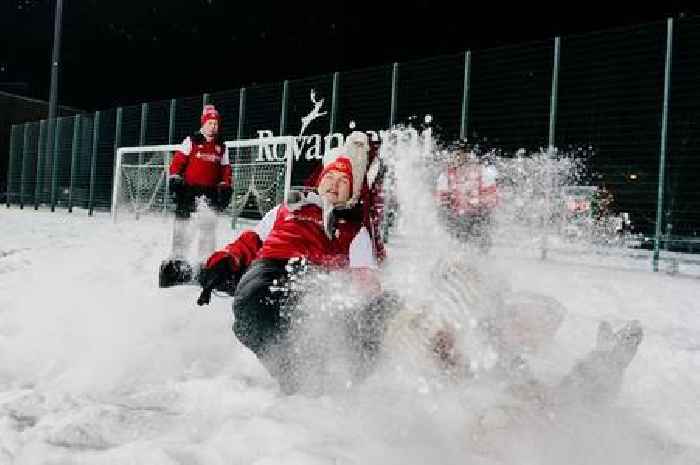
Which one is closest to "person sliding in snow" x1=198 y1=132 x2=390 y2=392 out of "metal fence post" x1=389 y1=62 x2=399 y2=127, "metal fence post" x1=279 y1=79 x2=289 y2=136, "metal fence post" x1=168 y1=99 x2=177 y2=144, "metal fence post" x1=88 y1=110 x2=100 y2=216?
"metal fence post" x1=389 y1=62 x2=399 y2=127

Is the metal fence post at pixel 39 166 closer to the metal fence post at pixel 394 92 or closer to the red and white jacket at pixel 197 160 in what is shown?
the metal fence post at pixel 394 92

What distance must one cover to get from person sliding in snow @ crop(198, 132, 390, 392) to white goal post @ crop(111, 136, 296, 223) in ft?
18.5

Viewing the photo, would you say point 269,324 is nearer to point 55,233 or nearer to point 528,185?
point 528,185

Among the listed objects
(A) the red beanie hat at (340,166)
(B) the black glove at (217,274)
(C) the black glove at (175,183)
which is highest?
→ (C) the black glove at (175,183)

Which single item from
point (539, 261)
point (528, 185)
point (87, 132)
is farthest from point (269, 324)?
point (87, 132)

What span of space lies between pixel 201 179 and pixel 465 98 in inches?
171

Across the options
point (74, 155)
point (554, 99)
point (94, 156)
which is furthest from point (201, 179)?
point (74, 155)

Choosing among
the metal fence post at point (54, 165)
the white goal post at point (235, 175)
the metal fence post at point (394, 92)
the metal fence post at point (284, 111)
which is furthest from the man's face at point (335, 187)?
the metal fence post at point (54, 165)

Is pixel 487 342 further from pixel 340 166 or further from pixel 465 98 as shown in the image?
pixel 465 98

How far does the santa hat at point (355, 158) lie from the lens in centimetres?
293

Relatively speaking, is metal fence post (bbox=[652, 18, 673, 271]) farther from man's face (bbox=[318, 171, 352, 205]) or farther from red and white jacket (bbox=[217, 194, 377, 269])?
man's face (bbox=[318, 171, 352, 205])

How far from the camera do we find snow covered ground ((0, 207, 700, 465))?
2131 millimetres

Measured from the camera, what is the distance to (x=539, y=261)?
25.2 feet

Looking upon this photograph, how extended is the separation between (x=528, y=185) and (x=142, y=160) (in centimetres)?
857
